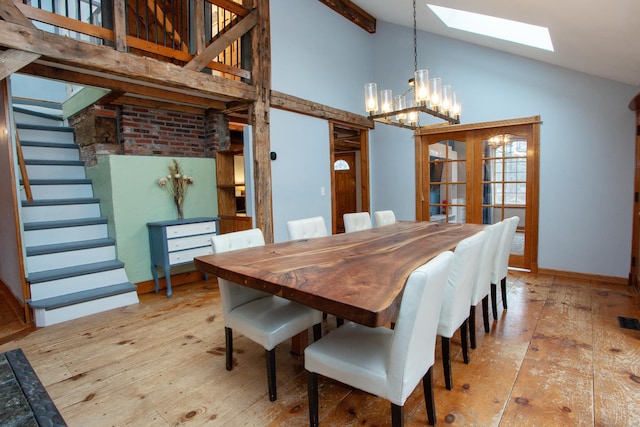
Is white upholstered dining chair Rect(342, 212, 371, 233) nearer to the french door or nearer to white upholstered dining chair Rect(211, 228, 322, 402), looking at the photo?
white upholstered dining chair Rect(211, 228, 322, 402)

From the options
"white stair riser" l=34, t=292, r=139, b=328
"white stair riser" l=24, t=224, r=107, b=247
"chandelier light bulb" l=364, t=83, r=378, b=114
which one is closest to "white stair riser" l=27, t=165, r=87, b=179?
"white stair riser" l=24, t=224, r=107, b=247

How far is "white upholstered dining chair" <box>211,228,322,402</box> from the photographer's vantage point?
1842 millimetres

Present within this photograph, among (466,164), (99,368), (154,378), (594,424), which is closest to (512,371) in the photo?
(594,424)

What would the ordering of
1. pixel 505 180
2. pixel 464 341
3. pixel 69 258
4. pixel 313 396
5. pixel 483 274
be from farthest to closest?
pixel 505 180, pixel 69 258, pixel 483 274, pixel 464 341, pixel 313 396

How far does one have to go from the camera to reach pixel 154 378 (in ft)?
6.96

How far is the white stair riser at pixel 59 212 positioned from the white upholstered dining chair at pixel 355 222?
3.06 m

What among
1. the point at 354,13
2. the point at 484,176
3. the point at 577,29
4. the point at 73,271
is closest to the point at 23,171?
the point at 73,271

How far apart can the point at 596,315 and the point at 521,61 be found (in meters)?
3.14

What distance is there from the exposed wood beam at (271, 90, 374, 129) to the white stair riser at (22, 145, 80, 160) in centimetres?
296

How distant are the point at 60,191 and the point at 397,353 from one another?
448cm

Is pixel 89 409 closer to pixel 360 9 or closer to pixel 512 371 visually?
pixel 512 371

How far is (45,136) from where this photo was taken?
15.5 feet

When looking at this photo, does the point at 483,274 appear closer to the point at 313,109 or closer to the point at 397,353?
the point at 397,353

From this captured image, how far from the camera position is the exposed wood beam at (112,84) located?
9.17ft
